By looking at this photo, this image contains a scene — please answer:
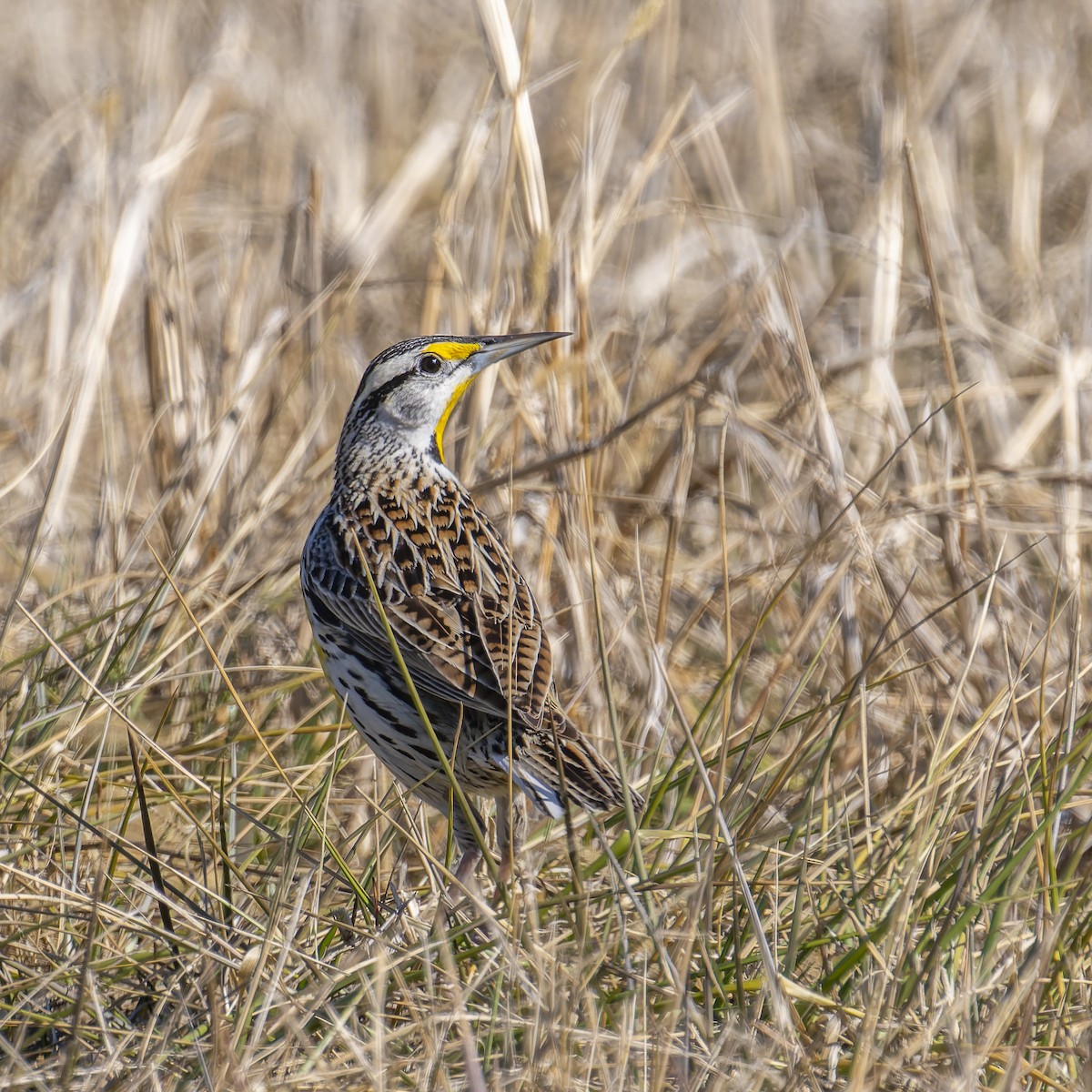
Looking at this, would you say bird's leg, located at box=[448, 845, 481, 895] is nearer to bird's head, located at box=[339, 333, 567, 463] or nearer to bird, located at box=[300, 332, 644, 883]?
bird, located at box=[300, 332, 644, 883]

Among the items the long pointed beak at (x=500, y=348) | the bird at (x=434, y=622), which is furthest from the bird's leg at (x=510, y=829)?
the long pointed beak at (x=500, y=348)

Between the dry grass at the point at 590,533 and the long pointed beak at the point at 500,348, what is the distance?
0.31 metres

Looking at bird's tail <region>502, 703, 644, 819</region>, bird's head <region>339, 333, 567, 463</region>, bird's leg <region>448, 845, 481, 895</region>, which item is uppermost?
bird's head <region>339, 333, 567, 463</region>

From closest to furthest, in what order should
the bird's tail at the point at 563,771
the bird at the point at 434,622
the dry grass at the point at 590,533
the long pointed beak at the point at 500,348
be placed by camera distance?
the dry grass at the point at 590,533 < the bird's tail at the point at 563,771 < the bird at the point at 434,622 < the long pointed beak at the point at 500,348

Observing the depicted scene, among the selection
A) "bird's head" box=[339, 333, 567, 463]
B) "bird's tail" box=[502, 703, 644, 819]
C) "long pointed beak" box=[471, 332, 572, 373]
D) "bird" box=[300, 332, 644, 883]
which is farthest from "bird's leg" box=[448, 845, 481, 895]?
"long pointed beak" box=[471, 332, 572, 373]

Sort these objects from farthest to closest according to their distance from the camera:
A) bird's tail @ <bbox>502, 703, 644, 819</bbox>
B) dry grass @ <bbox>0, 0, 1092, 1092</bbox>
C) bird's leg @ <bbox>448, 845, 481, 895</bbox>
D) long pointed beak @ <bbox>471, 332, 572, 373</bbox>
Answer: long pointed beak @ <bbox>471, 332, 572, 373</bbox>
bird's leg @ <bbox>448, 845, 481, 895</bbox>
bird's tail @ <bbox>502, 703, 644, 819</bbox>
dry grass @ <bbox>0, 0, 1092, 1092</bbox>

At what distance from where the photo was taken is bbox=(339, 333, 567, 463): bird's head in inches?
141

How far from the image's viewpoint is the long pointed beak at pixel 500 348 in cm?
354

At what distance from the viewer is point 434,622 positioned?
3.05 metres

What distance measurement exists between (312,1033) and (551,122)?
5.21m

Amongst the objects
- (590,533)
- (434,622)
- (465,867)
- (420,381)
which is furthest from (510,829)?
(420,381)

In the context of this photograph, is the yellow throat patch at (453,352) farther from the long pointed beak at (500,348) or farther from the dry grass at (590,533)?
the dry grass at (590,533)

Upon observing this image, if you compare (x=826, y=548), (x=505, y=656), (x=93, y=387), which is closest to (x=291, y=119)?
(x=93, y=387)

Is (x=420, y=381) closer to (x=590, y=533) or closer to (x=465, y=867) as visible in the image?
(x=590, y=533)
